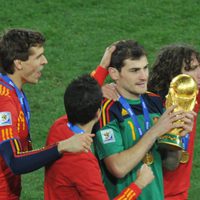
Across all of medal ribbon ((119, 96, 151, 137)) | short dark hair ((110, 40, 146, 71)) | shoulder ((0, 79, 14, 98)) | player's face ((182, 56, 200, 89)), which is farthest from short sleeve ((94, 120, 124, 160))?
player's face ((182, 56, 200, 89))

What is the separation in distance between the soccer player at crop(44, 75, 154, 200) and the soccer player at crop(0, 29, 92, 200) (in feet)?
0.37

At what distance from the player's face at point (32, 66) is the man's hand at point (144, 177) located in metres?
1.08

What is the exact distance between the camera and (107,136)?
5.54 metres

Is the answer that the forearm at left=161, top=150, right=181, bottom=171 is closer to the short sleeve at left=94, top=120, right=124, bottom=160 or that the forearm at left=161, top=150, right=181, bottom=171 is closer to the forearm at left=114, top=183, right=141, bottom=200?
the short sleeve at left=94, top=120, right=124, bottom=160

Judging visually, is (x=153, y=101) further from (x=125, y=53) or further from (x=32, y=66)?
(x=32, y=66)

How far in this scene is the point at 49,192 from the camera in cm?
505

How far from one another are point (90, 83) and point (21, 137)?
2.52 feet

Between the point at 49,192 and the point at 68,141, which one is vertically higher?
the point at 68,141

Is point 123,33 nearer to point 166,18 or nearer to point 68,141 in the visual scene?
point 166,18

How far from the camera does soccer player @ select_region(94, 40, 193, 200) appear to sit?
5.45 m

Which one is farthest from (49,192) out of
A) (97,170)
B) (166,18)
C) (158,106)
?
(166,18)

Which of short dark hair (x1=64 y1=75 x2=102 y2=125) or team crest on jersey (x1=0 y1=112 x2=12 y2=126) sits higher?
short dark hair (x1=64 y1=75 x2=102 y2=125)

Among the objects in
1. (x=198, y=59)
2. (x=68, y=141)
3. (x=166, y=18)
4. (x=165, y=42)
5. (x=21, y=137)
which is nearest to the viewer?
(x=68, y=141)

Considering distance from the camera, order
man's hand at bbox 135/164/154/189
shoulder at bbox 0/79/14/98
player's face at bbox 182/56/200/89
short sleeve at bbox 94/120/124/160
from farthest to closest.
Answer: player's face at bbox 182/56/200/89 < short sleeve at bbox 94/120/124/160 < shoulder at bbox 0/79/14/98 < man's hand at bbox 135/164/154/189
